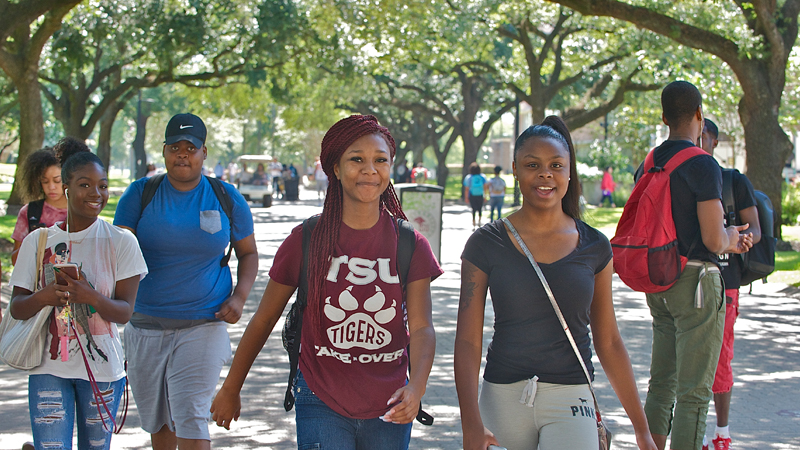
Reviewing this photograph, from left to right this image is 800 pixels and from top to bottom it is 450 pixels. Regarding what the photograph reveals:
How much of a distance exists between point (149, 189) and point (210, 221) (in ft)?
1.15

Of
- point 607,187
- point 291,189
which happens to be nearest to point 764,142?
point 607,187

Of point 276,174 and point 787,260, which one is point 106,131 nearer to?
point 276,174

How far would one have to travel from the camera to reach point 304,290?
9.97ft

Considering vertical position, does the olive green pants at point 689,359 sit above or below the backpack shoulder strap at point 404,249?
below

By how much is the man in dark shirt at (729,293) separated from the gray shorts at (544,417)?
1.76 m

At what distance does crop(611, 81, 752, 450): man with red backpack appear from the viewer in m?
4.11

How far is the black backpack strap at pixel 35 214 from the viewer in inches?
201

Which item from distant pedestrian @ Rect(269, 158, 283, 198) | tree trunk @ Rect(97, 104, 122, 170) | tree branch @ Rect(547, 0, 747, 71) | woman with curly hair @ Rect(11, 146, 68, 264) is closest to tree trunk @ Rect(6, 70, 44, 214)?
tree branch @ Rect(547, 0, 747, 71)

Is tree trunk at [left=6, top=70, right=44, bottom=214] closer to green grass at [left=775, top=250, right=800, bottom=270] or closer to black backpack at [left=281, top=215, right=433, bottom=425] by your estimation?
green grass at [left=775, top=250, right=800, bottom=270]

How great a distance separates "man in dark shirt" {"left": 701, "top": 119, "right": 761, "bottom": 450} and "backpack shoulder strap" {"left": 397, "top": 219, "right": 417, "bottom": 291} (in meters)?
2.05

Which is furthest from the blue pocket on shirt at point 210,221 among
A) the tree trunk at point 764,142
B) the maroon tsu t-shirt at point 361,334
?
the tree trunk at point 764,142

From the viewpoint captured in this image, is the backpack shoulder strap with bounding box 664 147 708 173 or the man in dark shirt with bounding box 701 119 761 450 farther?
the man in dark shirt with bounding box 701 119 761 450

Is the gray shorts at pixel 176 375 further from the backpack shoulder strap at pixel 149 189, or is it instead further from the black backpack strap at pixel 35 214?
the black backpack strap at pixel 35 214

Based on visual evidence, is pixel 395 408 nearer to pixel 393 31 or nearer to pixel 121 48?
pixel 393 31
